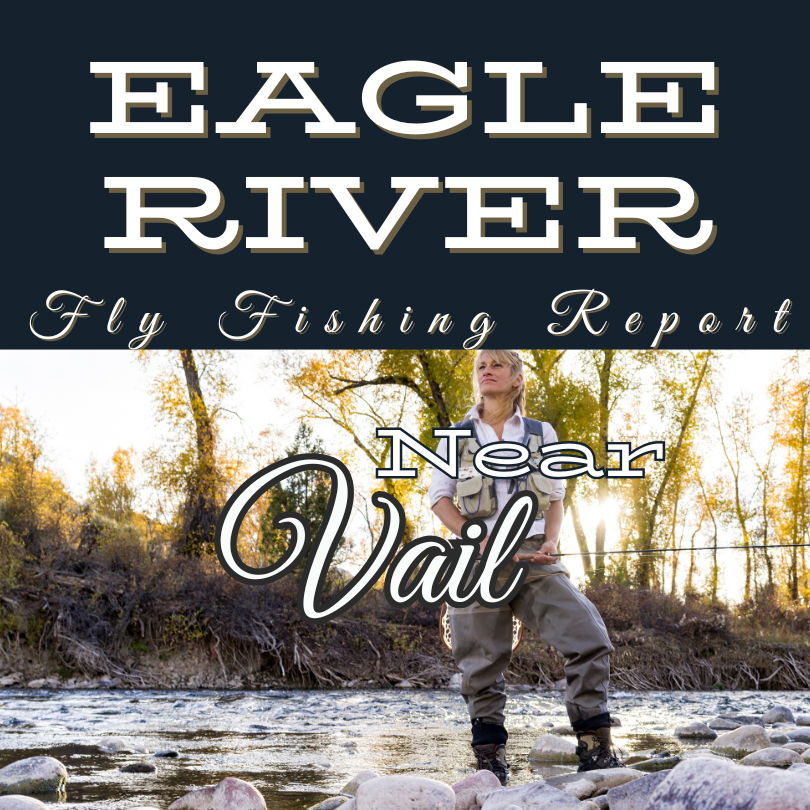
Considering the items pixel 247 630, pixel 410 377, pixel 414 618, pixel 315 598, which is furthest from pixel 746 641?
pixel 315 598

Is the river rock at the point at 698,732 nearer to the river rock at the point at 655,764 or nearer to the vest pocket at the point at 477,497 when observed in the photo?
the river rock at the point at 655,764

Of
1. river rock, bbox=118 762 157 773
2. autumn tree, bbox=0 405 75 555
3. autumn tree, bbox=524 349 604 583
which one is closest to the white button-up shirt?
river rock, bbox=118 762 157 773

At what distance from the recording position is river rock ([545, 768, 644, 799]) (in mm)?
3048

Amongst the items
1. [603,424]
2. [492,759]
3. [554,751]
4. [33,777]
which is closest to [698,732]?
[554,751]

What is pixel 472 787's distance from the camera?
3088mm

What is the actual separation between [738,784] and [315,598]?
7.09 feet

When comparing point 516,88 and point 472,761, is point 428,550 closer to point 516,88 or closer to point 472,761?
point 472,761

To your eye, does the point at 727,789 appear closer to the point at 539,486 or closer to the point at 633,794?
the point at 633,794

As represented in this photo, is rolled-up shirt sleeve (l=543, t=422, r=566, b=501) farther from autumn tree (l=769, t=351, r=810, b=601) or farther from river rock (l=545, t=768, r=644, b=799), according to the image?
→ autumn tree (l=769, t=351, r=810, b=601)

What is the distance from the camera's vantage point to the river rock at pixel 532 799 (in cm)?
269

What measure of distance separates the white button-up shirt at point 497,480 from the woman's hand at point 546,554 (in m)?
0.08

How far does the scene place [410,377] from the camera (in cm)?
1866

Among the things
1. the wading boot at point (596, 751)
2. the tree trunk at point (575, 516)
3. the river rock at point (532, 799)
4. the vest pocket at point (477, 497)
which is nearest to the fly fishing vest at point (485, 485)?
the vest pocket at point (477, 497)

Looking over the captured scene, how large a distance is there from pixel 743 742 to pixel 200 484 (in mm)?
12510
